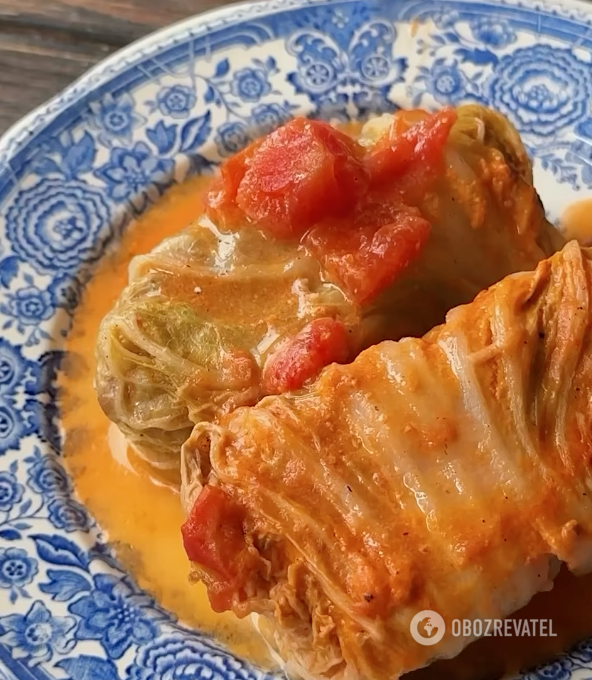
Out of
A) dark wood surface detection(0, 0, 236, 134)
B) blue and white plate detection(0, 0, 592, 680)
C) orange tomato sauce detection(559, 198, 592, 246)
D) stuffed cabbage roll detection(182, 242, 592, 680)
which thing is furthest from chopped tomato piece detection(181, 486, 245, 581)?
dark wood surface detection(0, 0, 236, 134)

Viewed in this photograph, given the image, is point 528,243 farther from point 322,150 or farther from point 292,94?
point 292,94

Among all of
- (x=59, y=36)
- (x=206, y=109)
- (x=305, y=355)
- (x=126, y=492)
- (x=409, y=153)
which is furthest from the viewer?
(x=59, y=36)

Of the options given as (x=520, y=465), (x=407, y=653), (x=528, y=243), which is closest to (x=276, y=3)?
(x=528, y=243)

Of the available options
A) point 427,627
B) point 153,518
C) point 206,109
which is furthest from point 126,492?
point 206,109

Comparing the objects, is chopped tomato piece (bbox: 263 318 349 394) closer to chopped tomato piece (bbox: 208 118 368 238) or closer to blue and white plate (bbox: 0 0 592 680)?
chopped tomato piece (bbox: 208 118 368 238)

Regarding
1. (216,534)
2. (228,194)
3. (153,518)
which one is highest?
(228,194)

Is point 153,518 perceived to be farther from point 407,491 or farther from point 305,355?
point 407,491

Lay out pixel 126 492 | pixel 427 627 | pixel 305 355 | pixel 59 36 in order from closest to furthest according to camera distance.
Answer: pixel 427 627 → pixel 305 355 → pixel 126 492 → pixel 59 36
